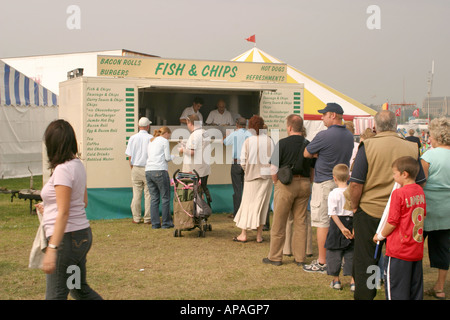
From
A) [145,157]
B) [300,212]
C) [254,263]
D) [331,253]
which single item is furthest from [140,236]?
[331,253]

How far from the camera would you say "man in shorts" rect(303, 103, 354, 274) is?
607 cm

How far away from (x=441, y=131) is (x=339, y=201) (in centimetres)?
127

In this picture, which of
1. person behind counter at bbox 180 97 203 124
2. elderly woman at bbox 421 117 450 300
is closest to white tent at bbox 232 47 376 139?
person behind counter at bbox 180 97 203 124

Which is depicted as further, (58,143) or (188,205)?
(188,205)

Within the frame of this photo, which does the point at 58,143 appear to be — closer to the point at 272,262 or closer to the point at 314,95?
the point at 272,262

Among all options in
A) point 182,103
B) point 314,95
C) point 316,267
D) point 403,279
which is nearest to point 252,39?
point 314,95

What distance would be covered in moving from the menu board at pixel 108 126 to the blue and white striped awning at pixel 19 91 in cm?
826

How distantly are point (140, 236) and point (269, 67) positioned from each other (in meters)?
4.58

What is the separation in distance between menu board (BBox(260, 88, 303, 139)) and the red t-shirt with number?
259 inches

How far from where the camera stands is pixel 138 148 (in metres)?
9.34

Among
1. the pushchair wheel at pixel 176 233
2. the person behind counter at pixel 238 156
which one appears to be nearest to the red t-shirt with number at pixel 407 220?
the pushchair wheel at pixel 176 233

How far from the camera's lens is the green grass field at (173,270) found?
5434 mm

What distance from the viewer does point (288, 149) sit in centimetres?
645

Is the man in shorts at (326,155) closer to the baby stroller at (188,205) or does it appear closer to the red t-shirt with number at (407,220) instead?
the red t-shirt with number at (407,220)
